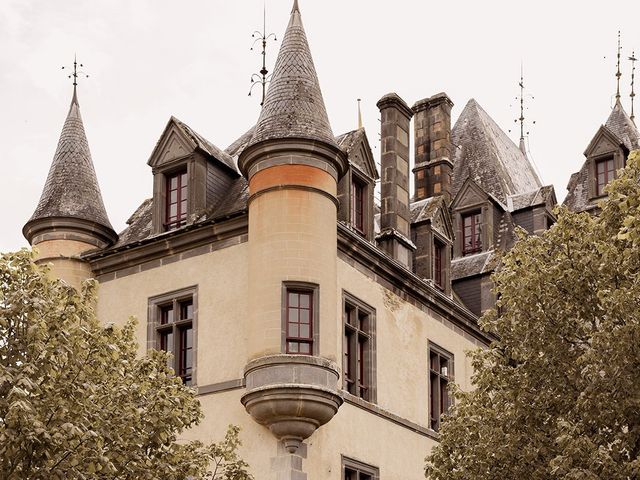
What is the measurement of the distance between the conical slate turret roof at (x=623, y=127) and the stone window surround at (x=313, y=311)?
798 inches

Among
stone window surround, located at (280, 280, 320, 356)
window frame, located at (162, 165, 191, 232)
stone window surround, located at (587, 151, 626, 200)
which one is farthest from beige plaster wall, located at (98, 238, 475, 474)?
stone window surround, located at (587, 151, 626, 200)

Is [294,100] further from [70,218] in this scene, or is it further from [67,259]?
[67,259]

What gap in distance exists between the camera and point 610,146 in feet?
149

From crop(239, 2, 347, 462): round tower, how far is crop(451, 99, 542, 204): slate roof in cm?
1438

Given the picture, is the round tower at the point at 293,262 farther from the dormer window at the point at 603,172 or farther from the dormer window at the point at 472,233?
the dormer window at the point at 603,172

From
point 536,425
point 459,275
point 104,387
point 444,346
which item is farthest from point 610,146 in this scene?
point 104,387

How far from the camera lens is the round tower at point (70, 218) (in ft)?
108

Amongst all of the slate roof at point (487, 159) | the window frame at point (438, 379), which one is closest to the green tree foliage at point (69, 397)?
the window frame at point (438, 379)

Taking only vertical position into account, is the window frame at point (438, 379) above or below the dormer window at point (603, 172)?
below

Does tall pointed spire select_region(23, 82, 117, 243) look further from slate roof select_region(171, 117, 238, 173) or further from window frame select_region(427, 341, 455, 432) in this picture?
window frame select_region(427, 341, 455, 432)

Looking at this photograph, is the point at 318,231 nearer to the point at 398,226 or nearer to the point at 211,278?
the point at 211,278

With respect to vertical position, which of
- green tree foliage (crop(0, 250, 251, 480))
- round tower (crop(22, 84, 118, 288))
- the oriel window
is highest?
round tower (crop(22, 84, 118, 288))

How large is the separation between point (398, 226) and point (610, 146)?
1349 cm

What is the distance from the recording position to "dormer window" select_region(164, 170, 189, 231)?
32562 millimetres
